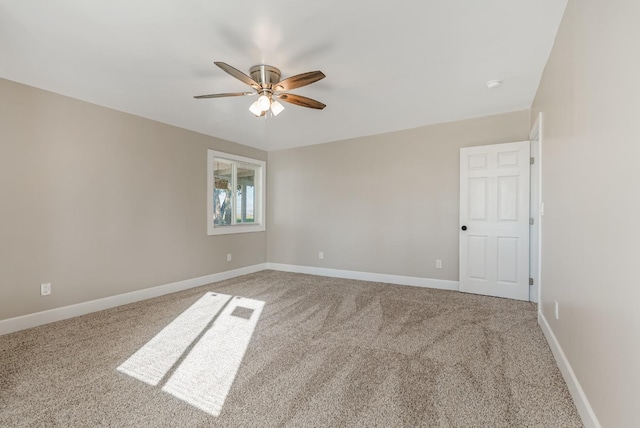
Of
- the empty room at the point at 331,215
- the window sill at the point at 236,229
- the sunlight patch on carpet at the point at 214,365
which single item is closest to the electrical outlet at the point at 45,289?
the empty room at the point at 331,215

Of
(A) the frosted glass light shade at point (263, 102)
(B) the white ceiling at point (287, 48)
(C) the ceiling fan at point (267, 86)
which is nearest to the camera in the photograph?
(B) the white ceiling at point (287, 48)

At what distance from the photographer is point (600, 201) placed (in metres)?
1.36

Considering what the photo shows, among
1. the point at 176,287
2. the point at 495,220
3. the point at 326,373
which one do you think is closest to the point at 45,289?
the point at 176,287

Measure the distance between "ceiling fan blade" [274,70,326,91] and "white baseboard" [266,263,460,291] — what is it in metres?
3.26

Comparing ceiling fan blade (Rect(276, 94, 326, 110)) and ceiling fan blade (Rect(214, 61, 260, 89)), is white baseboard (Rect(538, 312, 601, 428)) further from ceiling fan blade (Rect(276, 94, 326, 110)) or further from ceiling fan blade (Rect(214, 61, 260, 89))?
ceiling fan blade (Rect(214, 61, 260, 89))

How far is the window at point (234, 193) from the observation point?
15.6ft

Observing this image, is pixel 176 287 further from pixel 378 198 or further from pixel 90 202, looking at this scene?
pixel 378 198

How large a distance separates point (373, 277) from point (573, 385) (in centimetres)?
311

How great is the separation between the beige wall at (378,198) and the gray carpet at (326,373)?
1.25 m

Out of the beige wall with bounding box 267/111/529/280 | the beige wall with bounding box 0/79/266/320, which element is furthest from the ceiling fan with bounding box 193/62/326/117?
the beige wall with bounding box 267/111/529/280

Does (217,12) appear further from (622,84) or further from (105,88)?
(622,84)

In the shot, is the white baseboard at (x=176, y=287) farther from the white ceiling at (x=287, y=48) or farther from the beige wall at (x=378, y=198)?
the white ceiling at (x=287, y=48)

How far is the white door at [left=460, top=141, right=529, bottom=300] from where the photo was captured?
3645mm

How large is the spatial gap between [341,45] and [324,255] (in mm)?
3616
